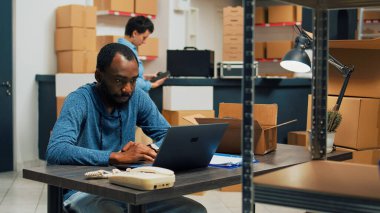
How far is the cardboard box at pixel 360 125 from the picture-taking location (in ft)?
9.57

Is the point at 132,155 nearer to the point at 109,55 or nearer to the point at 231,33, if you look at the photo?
the point at 109,55

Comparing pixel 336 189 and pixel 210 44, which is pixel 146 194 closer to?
pixel 336 189

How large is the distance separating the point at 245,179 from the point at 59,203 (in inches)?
41.8

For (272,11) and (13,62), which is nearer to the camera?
(13,62)

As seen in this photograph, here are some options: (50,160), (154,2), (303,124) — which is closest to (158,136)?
(50,160)

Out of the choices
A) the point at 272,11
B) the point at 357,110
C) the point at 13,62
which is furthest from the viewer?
the point at 272,11

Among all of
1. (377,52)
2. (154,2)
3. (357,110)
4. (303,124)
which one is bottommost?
(303,124)

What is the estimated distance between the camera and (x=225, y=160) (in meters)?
2.34

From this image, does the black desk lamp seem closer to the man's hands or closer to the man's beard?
the man's beard

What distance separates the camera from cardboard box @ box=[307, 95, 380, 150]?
2.92 meters

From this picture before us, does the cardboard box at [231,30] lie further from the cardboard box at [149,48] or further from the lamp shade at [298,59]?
the lamp shade at [298,59]

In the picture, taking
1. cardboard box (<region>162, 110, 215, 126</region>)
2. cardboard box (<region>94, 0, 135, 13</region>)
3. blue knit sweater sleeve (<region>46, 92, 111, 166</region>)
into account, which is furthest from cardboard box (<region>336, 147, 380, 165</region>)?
cardboard box (<region>94, 0, 135, 13</region>)

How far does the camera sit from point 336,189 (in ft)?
3.75

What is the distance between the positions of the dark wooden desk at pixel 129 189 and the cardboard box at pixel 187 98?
3229mm
